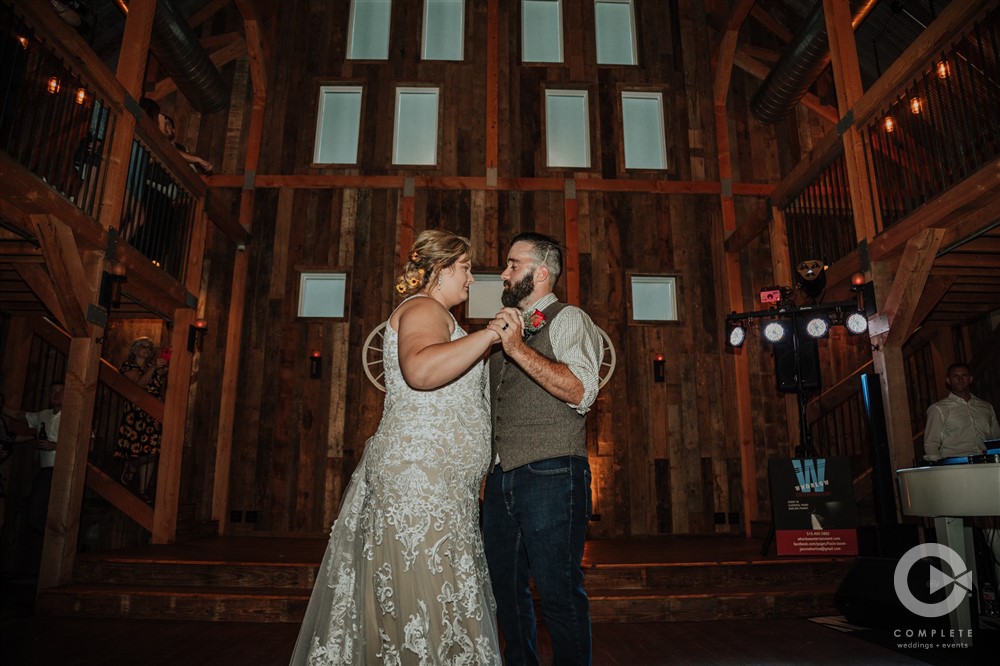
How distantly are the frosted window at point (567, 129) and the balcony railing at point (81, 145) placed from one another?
14.1 feet

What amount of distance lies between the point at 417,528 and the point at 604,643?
2.24m

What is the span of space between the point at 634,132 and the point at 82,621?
7639 millimetres

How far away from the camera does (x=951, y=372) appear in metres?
5.26

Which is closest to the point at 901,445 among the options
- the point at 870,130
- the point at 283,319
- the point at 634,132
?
the point at 870,130

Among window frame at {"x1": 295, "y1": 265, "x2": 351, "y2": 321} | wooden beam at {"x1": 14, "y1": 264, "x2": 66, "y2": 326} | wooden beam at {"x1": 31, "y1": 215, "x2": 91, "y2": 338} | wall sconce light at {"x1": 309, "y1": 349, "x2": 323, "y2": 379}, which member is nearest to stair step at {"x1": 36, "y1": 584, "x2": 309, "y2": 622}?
wooden beam at {"x1": 31, "y1": 215, "x2": 91, "y2": 338}

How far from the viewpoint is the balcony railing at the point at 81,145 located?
385 cm

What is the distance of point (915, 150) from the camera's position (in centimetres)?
546

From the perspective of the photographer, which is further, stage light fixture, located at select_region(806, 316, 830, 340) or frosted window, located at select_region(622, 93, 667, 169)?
frosted window, located at select_region(622, 93, 667, 169)

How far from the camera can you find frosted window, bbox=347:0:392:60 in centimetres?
838

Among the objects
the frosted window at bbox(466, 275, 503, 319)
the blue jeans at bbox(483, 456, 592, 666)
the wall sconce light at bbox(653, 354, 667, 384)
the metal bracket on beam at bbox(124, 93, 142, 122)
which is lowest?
the blue jeans at bbox(483, 456, 592, 666)

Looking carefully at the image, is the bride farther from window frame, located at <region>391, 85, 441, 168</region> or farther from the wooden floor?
window frame, located at <region>391, 85, 441, 168</region>

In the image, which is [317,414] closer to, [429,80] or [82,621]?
[82,621]

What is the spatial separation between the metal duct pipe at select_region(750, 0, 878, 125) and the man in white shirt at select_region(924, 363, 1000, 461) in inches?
144

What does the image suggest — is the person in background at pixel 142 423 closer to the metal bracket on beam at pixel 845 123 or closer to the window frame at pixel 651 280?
the window frame at pixel 651 280
